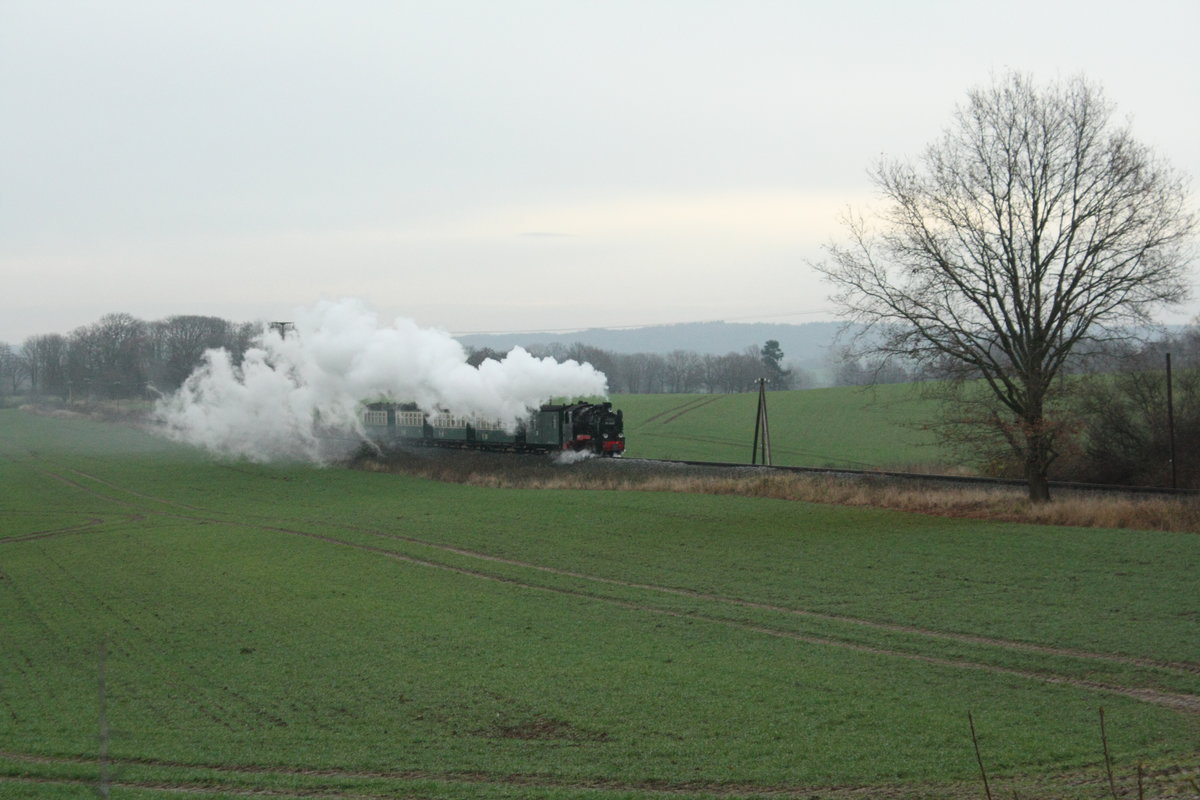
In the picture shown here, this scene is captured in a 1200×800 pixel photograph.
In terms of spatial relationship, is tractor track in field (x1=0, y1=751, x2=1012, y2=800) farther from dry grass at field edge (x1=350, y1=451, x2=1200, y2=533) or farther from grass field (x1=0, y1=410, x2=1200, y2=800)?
dry grass at field edge (x1=350, y1=451, x2=1200, y2=533)

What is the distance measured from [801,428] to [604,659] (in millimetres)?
54710

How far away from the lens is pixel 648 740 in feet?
39.1

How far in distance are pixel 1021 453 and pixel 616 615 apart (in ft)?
56.7

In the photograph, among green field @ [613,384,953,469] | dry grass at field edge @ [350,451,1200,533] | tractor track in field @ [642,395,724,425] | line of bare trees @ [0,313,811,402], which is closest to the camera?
dry grass at field edge @ [350,451,1200,533]

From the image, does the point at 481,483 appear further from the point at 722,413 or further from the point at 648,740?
the point at 722,413

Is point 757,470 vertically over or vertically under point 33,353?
under

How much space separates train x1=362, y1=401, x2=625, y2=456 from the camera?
45406mm

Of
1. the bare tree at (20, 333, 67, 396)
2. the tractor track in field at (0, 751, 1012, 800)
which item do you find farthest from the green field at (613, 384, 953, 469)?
the bare tree at (20, 333, 67, 396)

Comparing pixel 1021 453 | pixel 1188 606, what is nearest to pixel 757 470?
pixel 1021 453

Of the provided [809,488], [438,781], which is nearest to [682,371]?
[809,488]

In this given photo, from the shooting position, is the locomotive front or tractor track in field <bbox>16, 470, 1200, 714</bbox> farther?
the locomotive front

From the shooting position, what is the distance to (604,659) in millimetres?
15641

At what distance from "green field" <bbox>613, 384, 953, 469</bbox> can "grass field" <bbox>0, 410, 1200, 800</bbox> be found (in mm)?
22693

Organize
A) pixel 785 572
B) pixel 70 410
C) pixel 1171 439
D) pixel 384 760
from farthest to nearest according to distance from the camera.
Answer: pixel 70 410 → pixel 1171 439 → pixel 785 572 → pixel 384 760
